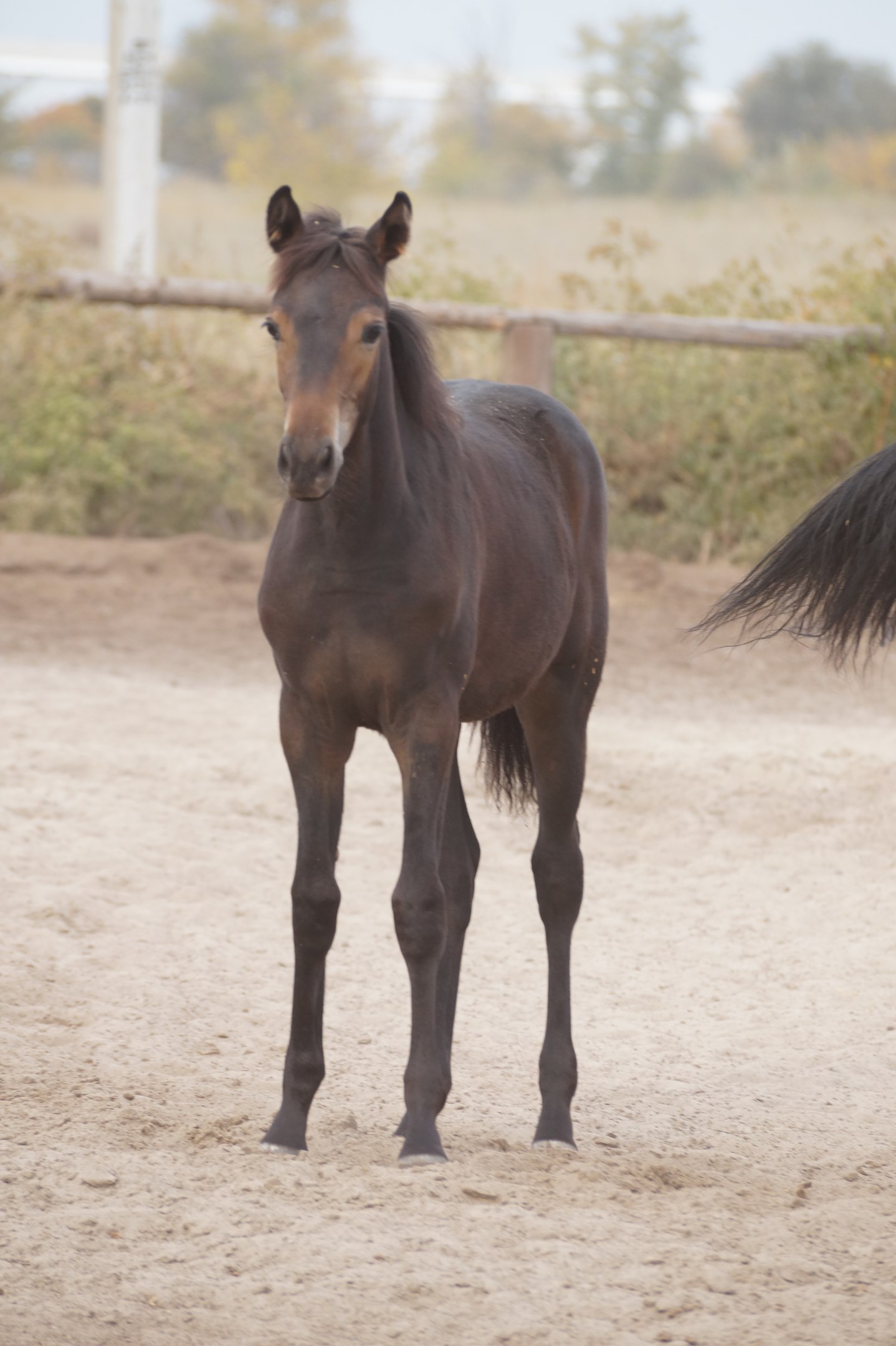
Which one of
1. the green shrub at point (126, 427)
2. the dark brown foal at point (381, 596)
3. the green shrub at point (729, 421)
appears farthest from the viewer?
the green shrub at point (729, 421)

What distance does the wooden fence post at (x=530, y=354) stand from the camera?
10.5 metres

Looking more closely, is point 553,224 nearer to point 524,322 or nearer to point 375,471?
point 524,322

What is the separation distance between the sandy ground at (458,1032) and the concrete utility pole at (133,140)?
6234 millimetres

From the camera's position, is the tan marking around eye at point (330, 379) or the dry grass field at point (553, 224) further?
the dry grass field at point (553, 224)

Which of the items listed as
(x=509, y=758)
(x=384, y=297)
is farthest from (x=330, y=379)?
(x=509, y=758)

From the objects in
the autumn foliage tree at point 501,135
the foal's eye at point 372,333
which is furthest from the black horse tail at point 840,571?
the autumn foliage tree at point 501,135

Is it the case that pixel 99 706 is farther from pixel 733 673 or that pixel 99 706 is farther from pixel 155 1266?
pixel 155 1266

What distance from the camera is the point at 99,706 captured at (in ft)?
24.4

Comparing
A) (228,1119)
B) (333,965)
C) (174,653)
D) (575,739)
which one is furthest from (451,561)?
(174,653)

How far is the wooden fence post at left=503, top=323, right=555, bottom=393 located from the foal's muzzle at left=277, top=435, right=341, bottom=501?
7.72 m

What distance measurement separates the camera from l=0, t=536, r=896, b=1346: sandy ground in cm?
275

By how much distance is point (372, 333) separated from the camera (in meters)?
3.14

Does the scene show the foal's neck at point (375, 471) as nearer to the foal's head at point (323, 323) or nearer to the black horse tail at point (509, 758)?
the foal's head at point (323, 323)

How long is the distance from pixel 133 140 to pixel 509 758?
11616mm
